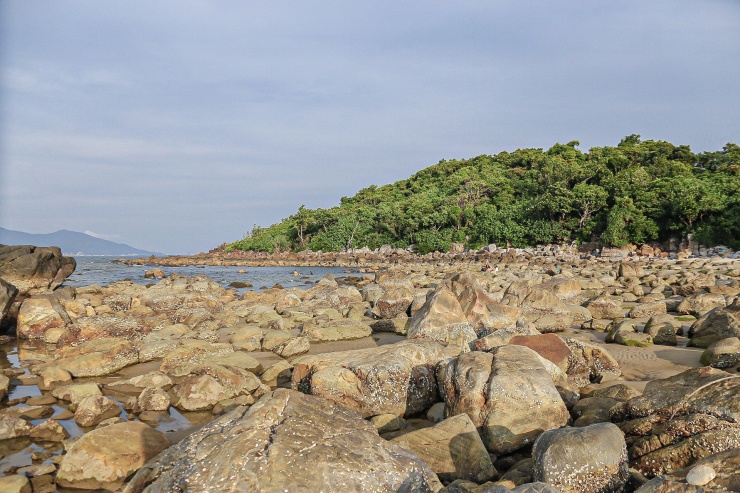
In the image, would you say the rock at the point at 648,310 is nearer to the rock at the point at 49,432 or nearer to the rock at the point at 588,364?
the rock at the point at 588,364

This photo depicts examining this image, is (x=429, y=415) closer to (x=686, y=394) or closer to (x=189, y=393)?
(x=686, y=394)

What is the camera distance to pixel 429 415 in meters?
7.68

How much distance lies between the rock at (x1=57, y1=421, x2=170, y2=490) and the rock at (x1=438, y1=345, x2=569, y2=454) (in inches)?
166

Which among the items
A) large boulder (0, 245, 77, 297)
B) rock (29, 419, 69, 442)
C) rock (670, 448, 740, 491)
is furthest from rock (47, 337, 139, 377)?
large boulder (0, 245, 77, 297)

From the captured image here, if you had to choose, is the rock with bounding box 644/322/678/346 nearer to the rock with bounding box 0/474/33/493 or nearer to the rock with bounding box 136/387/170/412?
the rock with bounding box 136/387/170/412

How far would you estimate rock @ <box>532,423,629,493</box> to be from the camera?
15.0 ft

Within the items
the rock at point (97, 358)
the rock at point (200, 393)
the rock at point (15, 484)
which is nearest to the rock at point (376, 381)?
the rock at point (200, 393)

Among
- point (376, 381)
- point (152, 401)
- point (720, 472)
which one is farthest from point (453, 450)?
point (152, 401)

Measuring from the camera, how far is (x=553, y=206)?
58.8 m

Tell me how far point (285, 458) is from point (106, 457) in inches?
124

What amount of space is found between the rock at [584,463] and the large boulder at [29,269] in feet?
85.3

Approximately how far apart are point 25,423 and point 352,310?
1130 centimetres

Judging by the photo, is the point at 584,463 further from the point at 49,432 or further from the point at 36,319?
the point at 36,319

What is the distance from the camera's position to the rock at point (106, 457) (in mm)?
5965
